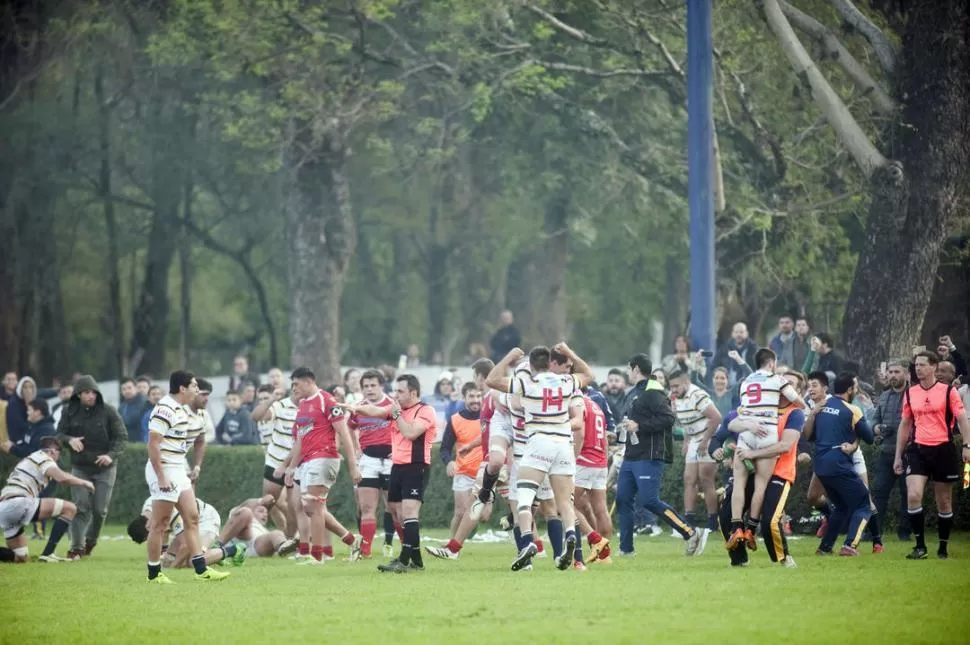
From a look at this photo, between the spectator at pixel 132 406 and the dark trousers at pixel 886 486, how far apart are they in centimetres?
1379

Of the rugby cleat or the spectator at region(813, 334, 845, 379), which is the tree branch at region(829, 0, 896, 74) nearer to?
the spectator at region(813, 334, 845, 379)

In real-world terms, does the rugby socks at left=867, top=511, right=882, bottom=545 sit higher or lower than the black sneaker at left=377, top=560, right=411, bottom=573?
higher

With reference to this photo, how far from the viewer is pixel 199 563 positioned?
1745 centimetres

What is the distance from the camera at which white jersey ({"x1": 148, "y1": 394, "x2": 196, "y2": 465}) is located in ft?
55.7

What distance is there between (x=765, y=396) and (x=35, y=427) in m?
14.3

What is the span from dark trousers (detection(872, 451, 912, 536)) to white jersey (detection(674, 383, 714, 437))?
2.27 meters

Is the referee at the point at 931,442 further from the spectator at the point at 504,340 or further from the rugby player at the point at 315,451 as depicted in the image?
the spectator at the point at 504,340

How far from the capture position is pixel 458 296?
52.6 m

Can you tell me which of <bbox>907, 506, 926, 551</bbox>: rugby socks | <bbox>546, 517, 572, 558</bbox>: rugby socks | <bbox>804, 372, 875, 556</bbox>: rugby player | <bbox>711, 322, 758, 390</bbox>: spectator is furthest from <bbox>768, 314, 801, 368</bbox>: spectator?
<bbox>546, 517, 572, 558</bbox>: rugby socks

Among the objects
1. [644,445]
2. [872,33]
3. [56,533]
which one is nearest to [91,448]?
[56,533]

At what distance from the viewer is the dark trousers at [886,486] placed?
68.9ft

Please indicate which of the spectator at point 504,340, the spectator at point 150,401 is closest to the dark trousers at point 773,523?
the spectator at point 150,401

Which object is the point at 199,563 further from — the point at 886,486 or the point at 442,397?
the point at 442,397

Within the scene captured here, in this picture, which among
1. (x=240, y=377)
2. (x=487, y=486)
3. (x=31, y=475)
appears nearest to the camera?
(x=487, y=486)
